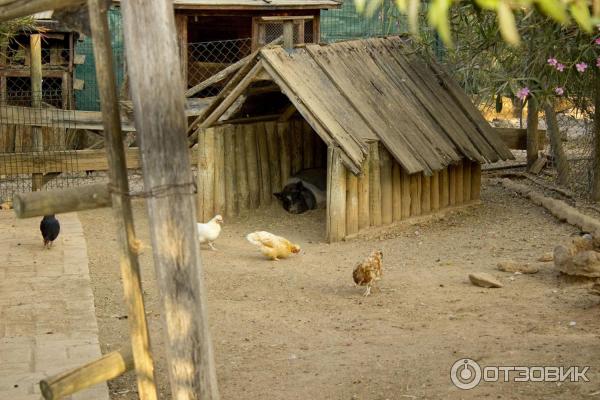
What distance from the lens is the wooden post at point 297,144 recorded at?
1310 cm

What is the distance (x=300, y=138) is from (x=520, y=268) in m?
4.93

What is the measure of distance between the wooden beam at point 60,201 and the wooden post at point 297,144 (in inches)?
361

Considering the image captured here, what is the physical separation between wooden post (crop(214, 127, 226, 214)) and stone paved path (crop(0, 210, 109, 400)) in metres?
1.97

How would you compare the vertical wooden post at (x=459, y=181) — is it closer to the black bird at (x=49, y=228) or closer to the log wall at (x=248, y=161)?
the log wall at (x=248, y=161)

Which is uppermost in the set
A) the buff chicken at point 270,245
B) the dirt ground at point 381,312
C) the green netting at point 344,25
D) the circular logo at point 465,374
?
the green netting at point 344,25

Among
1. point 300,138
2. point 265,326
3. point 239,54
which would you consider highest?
point 239,54

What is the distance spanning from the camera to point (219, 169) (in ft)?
39.4

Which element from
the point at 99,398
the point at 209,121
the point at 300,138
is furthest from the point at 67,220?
the point at 99,398

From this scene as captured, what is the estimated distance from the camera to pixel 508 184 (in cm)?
1441

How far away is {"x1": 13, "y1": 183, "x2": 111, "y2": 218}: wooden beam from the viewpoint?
3.84 m

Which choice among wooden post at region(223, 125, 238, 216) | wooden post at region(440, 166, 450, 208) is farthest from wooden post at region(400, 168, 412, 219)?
wooden post at region(223, 125, 238, 216)

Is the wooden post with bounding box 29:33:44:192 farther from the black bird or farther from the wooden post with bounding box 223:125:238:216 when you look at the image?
the black bird

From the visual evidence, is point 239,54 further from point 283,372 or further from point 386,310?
point 283,372

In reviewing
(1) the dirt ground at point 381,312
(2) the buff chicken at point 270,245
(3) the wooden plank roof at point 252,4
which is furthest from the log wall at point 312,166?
(3) the wooden plank roof at point 252,4
